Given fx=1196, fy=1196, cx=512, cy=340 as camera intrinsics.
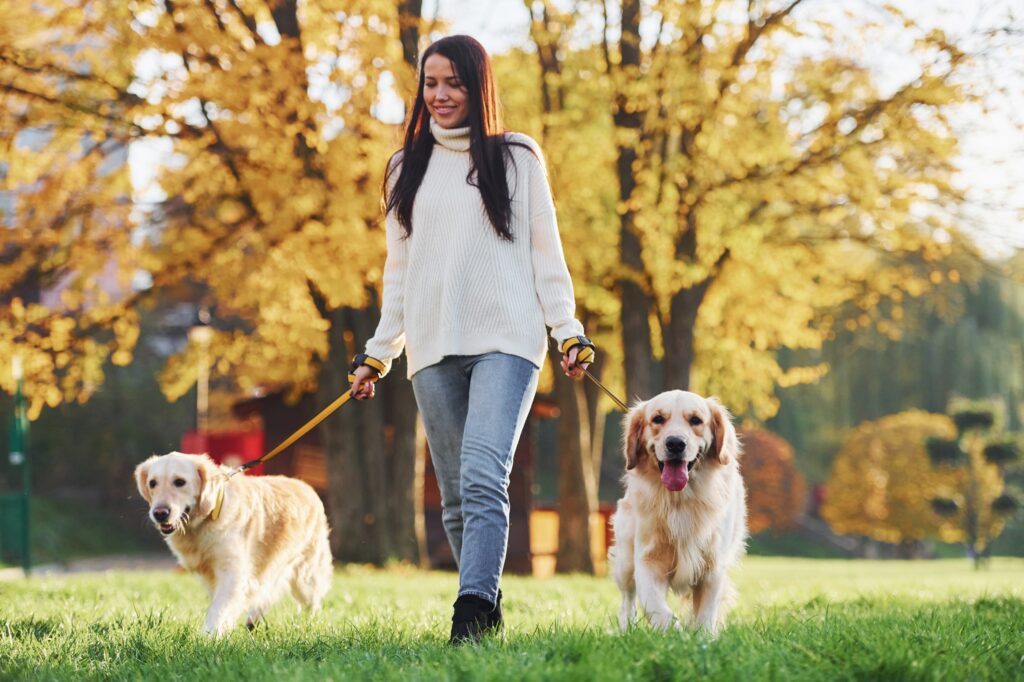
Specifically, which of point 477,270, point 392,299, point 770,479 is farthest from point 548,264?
point 770,479

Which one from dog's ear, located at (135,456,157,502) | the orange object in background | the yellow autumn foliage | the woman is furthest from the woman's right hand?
the yellow autumn foliage

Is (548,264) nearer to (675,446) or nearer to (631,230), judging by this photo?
(675,446)

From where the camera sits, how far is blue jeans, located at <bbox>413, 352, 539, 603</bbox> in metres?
4.36

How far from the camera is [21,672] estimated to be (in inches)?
161

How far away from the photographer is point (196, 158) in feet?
43.8

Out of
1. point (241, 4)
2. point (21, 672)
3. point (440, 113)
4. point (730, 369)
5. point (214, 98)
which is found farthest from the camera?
point (730, 369)

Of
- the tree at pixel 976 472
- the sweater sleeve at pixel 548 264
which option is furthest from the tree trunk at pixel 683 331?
the tree at pixel 976 472

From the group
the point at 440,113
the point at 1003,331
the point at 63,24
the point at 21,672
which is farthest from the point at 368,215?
the point at 1003,331

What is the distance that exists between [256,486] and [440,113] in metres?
2.41

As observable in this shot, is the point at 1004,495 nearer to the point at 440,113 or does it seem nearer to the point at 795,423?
the point at 795,423

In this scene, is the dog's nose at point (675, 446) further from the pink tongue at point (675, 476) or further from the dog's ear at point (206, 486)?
the dog's ear at point (206, 486)

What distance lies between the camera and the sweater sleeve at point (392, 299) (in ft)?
15.9

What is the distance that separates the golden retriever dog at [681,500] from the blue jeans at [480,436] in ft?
2.74

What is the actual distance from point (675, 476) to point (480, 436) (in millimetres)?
1104
